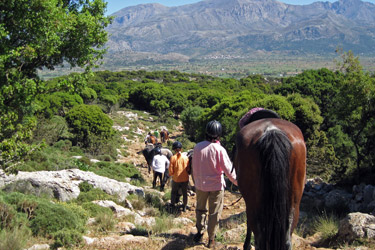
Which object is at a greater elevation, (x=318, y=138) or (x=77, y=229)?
(x=77, y=229)

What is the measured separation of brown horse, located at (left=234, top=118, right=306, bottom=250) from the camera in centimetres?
363

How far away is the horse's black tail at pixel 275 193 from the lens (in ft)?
11.9

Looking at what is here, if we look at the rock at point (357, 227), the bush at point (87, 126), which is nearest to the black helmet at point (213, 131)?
the rock at point (357, 227)

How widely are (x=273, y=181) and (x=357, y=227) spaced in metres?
3.33

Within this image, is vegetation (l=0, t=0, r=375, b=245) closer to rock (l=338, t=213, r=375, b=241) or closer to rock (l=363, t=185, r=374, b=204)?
rock (l=338, t=213, r=375, b=241)

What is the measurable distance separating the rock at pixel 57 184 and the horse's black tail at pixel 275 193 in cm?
605

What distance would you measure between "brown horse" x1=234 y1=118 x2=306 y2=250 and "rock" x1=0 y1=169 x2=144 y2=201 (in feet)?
19.2

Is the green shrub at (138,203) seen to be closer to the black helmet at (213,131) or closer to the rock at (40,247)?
the rock at (40,247)

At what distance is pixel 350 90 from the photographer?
41.5 ft

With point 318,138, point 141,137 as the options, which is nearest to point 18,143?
point 318,138

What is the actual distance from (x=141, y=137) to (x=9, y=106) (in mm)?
24827

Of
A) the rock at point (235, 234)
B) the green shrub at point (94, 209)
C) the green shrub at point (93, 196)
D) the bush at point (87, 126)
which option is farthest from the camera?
the bush at point (87, 126)

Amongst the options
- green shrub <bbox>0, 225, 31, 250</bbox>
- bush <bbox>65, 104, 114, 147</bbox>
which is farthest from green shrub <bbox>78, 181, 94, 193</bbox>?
bush <bbox>65, 104, 114, 147</bbox>

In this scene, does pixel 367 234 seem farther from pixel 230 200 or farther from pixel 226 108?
pixel 226 108
